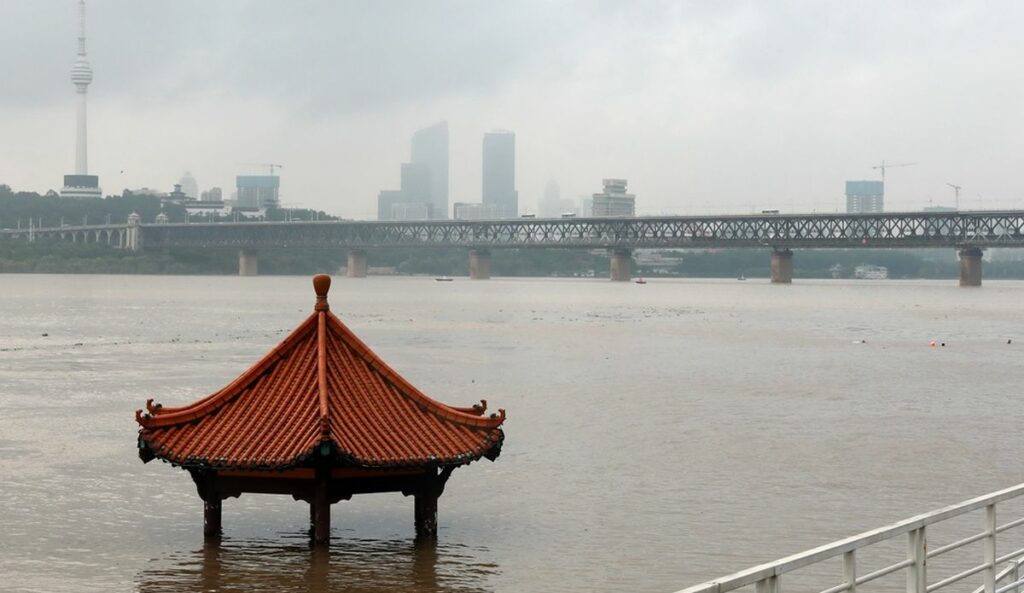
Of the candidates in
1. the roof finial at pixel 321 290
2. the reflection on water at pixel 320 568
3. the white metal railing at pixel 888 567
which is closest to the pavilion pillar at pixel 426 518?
the reflection on water at pixel 320 568

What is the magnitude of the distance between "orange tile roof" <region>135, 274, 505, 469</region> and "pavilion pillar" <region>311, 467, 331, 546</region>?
0.70m

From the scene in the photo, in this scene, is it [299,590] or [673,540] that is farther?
[673,540]

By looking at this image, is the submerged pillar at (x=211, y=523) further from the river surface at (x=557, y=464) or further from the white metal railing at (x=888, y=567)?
the white metal railing at (x=888, y=567)

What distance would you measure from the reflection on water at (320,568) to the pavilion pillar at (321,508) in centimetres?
19

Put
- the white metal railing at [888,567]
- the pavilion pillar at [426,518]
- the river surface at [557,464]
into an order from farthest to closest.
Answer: the pavilion pillar at [426,518]
the river surface at [557,464]
the white metal railing at [888,567]

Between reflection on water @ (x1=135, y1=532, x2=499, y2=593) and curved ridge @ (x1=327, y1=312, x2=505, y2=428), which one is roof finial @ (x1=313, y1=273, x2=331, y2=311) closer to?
curved ridge @ (x1=327, y1=312, x2=505, y2=428)

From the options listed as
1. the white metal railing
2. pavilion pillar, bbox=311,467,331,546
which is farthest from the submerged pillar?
the white metal railing

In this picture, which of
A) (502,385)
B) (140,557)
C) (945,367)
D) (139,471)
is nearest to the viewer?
(140,557)

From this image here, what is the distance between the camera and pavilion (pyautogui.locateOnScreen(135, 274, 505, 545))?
2091 centimetres

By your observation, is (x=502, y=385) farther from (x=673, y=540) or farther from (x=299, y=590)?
(x=299, y=590)

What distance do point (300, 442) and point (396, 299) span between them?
137275mm

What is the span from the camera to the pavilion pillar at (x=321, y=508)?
21344 mm

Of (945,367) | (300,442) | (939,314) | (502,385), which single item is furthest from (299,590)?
(939,314)

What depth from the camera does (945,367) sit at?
2645 inches
